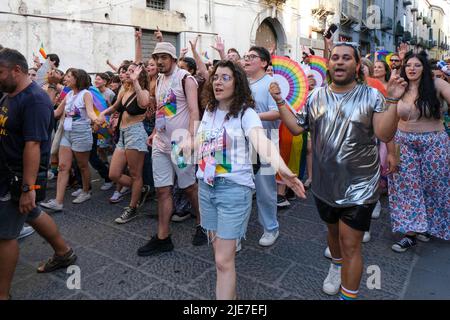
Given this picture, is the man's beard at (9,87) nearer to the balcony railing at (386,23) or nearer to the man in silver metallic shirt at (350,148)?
the man in silver metallic shirt at (350,148)

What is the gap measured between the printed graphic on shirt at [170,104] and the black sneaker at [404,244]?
2481 millimetres

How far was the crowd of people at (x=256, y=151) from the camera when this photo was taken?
228 cm

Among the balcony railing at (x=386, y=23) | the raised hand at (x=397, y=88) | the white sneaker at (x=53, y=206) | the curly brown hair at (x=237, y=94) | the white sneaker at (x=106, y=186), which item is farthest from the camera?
the balcony railing at (x=386, y=23)

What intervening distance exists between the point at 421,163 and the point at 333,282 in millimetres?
1678

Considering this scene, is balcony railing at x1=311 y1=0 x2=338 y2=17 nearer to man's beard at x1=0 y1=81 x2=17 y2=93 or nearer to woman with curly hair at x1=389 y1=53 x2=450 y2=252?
woman with curly hair at x1=389 y1=53 x2=450 y2=252

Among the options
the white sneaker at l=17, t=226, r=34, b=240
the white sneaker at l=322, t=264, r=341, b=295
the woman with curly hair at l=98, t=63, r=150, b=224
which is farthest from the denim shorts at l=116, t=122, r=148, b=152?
the white sneaker at l=322, t=264, r=341, b=295

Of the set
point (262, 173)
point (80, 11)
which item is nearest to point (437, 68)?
point (262, 173)

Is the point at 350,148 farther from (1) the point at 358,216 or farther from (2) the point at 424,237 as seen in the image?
(2) the point at 424,237

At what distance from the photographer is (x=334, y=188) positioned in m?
2.37

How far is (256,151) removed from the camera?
2.32 m

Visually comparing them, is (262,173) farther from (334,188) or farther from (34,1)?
(34,1)

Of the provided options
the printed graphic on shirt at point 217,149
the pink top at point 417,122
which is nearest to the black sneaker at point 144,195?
the printed graphic on shirt at point 217,149

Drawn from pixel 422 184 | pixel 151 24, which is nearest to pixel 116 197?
pixel 422 184

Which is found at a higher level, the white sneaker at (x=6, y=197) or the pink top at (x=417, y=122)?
the pink top at (x=417, y=122)
